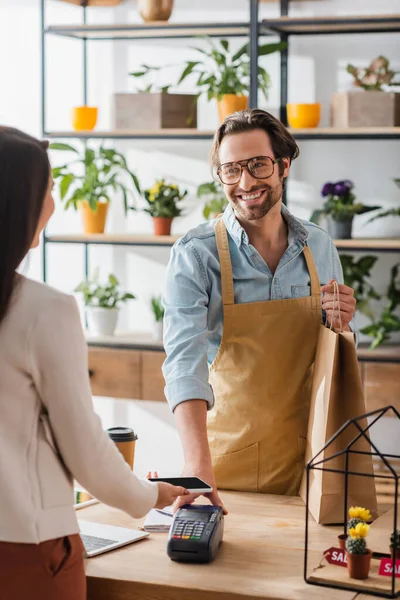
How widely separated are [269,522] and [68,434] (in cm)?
63

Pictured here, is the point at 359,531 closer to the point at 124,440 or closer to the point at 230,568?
the point at 230,568

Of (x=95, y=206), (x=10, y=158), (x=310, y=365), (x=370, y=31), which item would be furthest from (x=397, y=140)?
(x=10, y=158)

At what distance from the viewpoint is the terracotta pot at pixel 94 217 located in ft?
14.6

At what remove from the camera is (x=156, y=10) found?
4.31 m

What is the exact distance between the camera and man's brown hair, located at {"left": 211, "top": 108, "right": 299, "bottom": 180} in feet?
7.29

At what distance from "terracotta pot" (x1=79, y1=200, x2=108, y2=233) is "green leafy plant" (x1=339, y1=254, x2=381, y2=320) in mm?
1132

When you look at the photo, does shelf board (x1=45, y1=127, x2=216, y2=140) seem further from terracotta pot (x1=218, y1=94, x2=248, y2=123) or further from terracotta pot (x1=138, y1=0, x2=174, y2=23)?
terracotta pot (x1=138, y1=0, x2=174, y2=23)

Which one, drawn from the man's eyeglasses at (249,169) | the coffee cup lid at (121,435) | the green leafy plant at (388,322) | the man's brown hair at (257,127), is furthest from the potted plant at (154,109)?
the coffee cup lid at (121,435)

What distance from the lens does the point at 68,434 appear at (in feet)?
4.38

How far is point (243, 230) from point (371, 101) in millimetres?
2062

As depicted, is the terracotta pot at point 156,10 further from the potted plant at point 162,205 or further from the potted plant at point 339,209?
the potted plant at point 339,209

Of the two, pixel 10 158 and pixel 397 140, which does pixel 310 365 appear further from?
pixel 397 140

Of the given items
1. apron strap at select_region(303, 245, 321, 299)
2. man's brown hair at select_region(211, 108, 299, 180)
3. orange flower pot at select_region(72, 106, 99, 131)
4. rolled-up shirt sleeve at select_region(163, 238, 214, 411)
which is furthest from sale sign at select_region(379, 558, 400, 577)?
orange flower pot at select_region(72, 106, 99, 131)

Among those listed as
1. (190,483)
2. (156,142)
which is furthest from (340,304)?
(156,142)
